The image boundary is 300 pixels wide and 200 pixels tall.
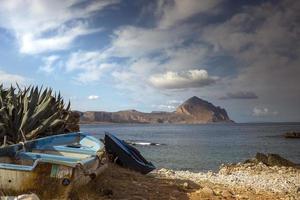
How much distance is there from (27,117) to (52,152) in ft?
6.54

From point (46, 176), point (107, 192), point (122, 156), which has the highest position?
point (46, 176)

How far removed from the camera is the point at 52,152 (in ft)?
28.7

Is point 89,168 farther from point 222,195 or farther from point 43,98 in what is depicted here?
point 43,98

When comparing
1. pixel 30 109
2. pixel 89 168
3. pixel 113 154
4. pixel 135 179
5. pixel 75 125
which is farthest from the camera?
pixel 75 125

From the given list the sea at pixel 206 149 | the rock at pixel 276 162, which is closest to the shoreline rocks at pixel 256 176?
the rock at pixel 276 162

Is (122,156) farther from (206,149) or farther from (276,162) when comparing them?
(206,149)

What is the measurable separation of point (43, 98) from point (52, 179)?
6.20m

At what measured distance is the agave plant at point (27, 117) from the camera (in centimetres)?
1013

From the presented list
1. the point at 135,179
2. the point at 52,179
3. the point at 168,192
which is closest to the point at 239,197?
the point at 168,192

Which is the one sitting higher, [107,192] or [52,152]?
[52,152]

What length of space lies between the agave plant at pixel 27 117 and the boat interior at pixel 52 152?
94 cm

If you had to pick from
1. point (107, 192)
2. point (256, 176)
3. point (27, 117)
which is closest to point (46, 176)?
point (107, 192)

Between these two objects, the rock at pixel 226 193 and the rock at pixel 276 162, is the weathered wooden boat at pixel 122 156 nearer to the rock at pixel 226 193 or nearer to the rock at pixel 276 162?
the rock at pixel 226 193

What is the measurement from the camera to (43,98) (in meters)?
12.1
